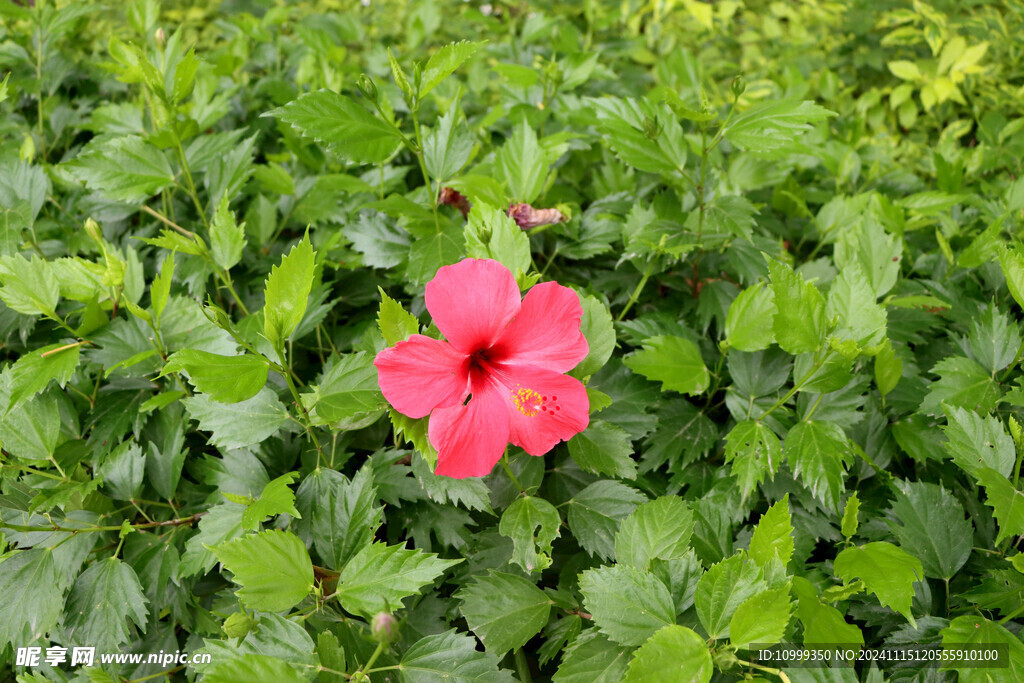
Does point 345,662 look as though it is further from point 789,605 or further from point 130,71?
point 130,71

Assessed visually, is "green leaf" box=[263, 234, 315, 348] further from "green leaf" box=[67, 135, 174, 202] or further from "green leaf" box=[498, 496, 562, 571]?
"green leaf" box=[67, 135, 174, 202]

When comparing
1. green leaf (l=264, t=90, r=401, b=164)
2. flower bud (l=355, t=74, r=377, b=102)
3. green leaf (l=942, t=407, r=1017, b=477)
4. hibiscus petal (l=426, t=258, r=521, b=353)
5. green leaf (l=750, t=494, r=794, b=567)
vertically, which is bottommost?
green leaf (l=750, t=494, r=794, b=567)

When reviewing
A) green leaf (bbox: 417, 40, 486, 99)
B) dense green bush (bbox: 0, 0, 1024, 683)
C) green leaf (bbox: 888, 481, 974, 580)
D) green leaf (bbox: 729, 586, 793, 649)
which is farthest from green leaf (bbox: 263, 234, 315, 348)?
green leaf (bbox: 888, 481, 974, 580)

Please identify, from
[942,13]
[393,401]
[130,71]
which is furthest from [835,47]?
[393,401]

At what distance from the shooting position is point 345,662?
857mm

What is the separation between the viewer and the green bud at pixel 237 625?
79 cm

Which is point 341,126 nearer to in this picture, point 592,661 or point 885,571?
point 592,661

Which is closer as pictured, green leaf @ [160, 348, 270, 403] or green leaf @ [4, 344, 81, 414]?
green leaf @ [160, 348, 270, 403]

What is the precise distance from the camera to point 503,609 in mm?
923

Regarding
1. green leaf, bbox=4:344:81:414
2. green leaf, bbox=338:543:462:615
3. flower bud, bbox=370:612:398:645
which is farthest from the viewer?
green leaf, bbox=4:344:81:414

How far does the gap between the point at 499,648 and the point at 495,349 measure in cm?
44

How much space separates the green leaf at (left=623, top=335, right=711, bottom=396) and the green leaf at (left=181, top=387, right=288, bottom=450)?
0.62 meters

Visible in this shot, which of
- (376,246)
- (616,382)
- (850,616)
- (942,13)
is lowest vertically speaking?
(850,616)

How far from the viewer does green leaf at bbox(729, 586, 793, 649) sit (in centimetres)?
74
